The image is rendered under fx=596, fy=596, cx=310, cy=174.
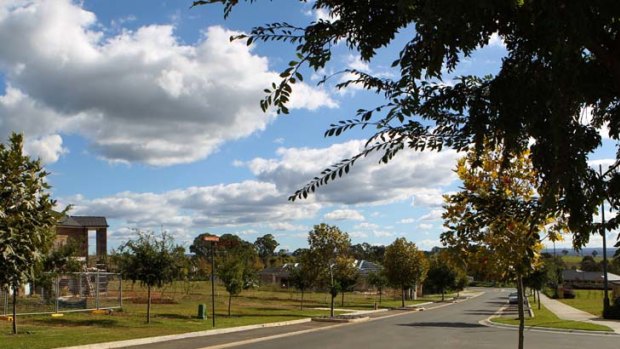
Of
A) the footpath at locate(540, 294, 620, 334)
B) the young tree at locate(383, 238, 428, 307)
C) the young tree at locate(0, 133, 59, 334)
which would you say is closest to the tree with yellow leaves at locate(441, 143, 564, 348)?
the young tree at locate(0, 133, 59, 334)

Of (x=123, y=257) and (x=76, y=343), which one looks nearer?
(x=76, y=343)

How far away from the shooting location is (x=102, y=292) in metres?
42.7

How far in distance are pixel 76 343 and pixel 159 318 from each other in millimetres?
11599

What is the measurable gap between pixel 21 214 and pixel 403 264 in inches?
1723

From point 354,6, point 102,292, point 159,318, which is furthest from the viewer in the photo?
point 102,292

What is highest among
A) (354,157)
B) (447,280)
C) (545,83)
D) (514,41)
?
(514,41)

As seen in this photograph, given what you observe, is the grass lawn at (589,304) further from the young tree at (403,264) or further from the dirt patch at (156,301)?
the dirt patch at (156,301)

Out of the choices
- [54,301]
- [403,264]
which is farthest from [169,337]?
[403,264]

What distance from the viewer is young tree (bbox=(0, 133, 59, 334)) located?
13.3 meters

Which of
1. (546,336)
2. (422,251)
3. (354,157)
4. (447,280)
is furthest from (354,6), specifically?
(447,280)

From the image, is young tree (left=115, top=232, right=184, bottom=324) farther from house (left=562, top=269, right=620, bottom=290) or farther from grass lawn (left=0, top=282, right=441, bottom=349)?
house (left=562, top=269, right=620, bottom=290)

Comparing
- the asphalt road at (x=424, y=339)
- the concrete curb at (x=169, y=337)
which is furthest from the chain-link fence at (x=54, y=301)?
the asphalt road at (x=424, y=339)

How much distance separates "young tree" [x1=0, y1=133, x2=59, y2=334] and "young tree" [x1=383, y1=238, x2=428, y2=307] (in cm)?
4080

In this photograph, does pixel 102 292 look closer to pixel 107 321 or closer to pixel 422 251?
pixel 107 321
